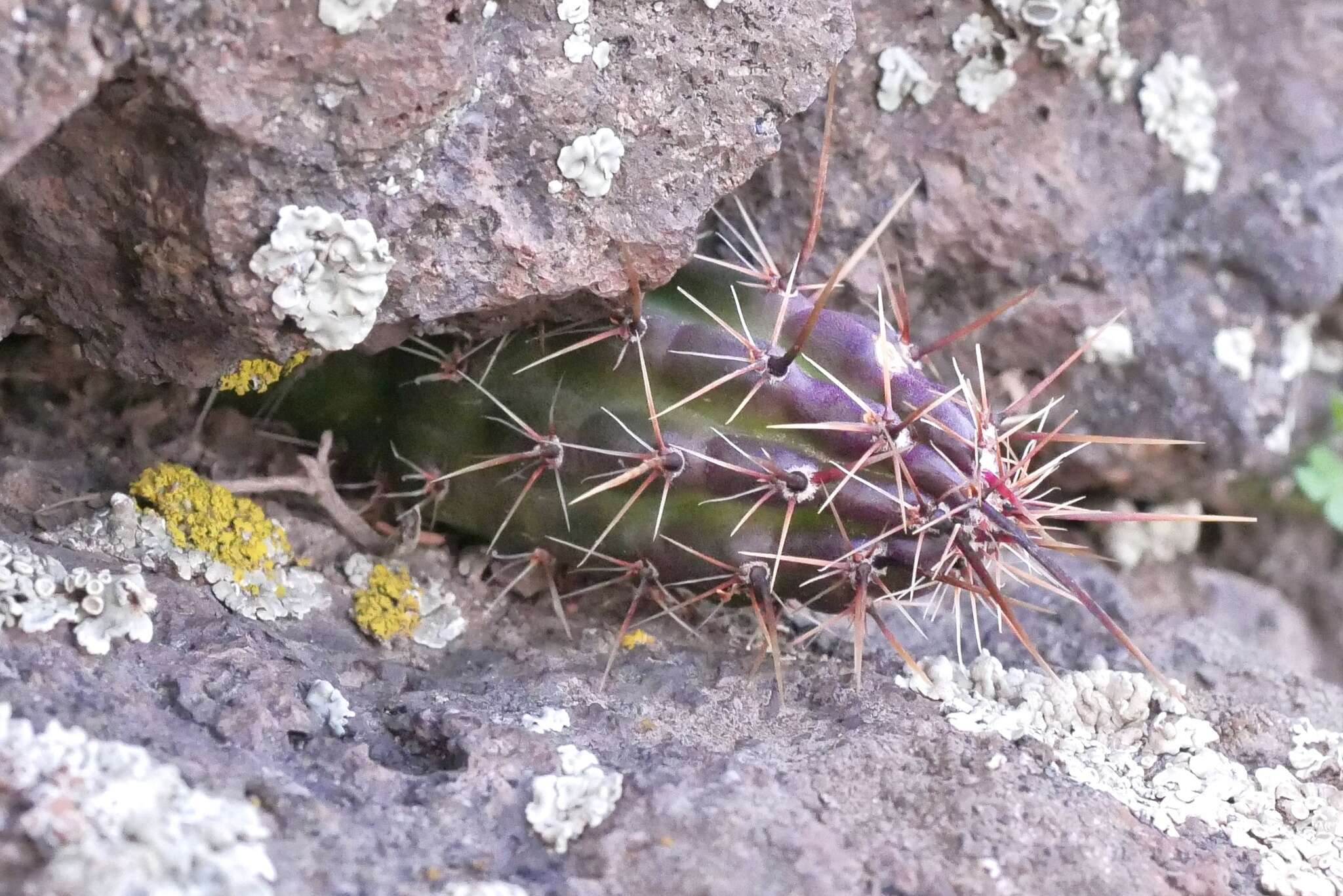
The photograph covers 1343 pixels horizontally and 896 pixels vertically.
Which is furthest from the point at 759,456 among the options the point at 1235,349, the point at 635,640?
the point at 1235,349

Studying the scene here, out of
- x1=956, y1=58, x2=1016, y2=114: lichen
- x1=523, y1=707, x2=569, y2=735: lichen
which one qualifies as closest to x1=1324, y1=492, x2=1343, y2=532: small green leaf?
x1=956, y1=58, x2=1016, y2=114: lichen

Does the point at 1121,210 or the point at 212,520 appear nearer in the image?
the point at 212,520

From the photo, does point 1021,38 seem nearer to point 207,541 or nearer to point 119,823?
point 207,541

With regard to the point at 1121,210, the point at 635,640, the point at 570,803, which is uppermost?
the point at 1121,210

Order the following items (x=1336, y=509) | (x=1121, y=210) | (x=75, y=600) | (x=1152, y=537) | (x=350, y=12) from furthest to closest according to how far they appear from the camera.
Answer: (x=1152, y=537)
(x=1336, y=509)
(x=1121, y=210)
(x=75, y=600)
(x=350, y=12)

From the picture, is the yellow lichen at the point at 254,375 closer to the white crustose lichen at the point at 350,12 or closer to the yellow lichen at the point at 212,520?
the yellow lichen at the point at 212,520

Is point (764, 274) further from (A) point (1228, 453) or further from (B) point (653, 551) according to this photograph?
(A) point (1228, 453)

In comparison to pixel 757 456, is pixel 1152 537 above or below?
below
